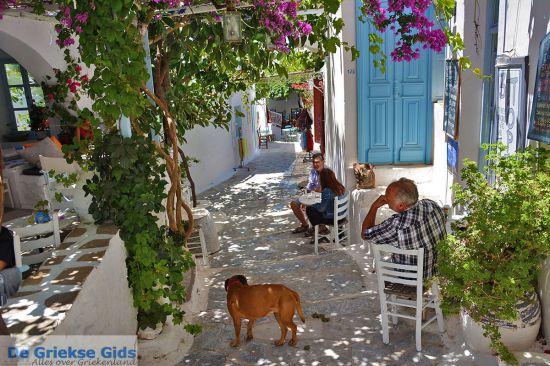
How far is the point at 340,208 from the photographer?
6.81 meters

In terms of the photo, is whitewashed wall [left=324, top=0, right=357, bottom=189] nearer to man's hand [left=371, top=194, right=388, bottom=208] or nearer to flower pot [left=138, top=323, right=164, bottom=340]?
man's hand [left=371, top=194, right=388, bottom=208]

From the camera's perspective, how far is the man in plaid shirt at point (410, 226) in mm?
3789

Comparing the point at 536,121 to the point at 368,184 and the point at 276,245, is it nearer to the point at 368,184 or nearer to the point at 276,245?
the point at 368,184

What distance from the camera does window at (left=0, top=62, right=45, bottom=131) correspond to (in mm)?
9188

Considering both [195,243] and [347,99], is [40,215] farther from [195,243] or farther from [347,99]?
[347,99]

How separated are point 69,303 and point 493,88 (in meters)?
4.32

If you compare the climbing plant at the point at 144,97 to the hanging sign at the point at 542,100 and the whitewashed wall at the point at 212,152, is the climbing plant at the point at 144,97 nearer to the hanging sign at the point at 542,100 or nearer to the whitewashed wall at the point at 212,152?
the hanging sign at the point at 542,100

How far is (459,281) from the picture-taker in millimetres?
3080

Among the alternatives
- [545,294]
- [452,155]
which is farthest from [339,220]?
[545,294]

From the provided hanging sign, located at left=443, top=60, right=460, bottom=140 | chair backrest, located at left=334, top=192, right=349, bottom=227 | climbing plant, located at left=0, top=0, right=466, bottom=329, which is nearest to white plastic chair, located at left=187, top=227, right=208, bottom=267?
chair backrest, located at left=334, top=192, right=349, bottom=227

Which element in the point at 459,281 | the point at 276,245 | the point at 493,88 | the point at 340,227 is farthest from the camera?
the point at 276,245

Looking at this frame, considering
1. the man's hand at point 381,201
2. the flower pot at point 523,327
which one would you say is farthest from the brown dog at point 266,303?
the flower pot at point 523,327

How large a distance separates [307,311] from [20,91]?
779cm

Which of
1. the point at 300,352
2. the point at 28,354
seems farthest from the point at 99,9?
the point at 300,352
